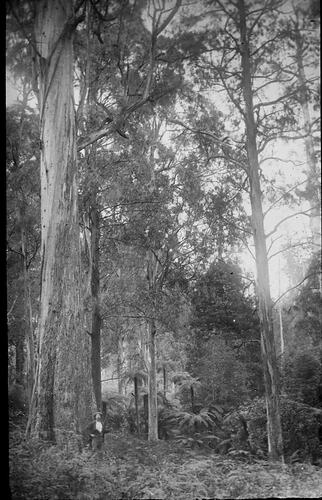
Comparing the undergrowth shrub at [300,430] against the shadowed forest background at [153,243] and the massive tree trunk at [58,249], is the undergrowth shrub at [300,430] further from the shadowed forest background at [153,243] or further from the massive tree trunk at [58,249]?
the massive tree trunk at [58,249]

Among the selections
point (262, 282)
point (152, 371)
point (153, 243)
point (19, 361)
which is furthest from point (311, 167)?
point (19, 361)

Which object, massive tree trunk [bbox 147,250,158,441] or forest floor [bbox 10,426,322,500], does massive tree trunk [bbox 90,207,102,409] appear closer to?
massive tree trunk [bbox 147,250,158,441]

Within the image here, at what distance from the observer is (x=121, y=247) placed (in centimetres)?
1338

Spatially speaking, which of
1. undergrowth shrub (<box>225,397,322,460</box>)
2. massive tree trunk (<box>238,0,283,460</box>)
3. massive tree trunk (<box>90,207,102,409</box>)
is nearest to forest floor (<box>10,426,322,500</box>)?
massive tree trunk (<box>238,0,283,460</box>)

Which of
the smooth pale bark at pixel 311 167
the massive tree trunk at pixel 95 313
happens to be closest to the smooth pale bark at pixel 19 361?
the massive tree trunk at pixel 95 313

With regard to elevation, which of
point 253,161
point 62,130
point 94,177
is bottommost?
point 62,130

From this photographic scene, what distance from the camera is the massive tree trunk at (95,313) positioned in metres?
10.9

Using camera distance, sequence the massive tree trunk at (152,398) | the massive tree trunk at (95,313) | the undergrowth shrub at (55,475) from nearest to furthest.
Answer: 1. the undergrowth shrub at (55,475)
2. the massive tree trunk at (95,313)
3. the massive tree trunk at (152,398)

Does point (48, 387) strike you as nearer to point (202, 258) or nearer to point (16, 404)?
point (202, 258)

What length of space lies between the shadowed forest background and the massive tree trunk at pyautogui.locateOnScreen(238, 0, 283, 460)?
1.2 inches

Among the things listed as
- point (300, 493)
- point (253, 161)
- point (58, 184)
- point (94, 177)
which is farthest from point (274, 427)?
point (94, 177)

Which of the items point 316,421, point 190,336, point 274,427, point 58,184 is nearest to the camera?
point 58,184

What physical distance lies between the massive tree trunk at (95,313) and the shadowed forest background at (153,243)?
0.05 m

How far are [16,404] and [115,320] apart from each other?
427 centimetres
